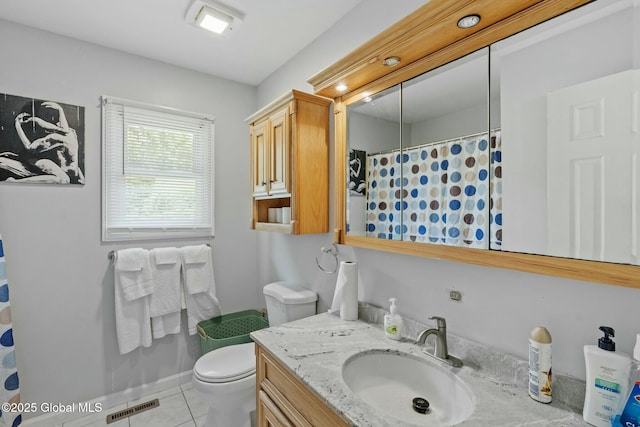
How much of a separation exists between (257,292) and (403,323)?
1.71 metres

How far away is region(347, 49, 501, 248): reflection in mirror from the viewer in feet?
3.59

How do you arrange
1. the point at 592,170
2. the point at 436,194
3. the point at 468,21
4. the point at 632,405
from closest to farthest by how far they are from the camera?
the point at 632,405, the point at 592,170, the point at 468,21, the point at 436,194

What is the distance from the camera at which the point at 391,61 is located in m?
1.30

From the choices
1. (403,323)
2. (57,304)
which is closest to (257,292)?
(57,304)

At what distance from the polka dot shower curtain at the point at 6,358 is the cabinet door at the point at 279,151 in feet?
5.28

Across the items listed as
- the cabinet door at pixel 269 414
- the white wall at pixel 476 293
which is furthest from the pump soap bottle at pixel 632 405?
the cabinet door at pixel 269 414

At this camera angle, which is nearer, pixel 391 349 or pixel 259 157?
pixel 391 349

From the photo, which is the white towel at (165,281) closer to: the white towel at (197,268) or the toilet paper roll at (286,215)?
the white towel at (197,268)

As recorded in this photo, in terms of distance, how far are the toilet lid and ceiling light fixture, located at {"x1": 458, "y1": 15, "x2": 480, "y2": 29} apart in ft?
6.37

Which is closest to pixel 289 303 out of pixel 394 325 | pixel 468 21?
pixel 394 325

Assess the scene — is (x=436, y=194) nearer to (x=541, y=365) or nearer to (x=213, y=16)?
(x=541, y=365)

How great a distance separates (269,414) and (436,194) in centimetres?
119

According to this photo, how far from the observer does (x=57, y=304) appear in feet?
6.37

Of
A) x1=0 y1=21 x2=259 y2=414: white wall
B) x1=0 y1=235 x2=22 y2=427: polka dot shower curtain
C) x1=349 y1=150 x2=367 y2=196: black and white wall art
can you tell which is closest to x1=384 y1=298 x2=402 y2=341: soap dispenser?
x1=349 y1=150 x2=367 y2=196: black and white wall art
